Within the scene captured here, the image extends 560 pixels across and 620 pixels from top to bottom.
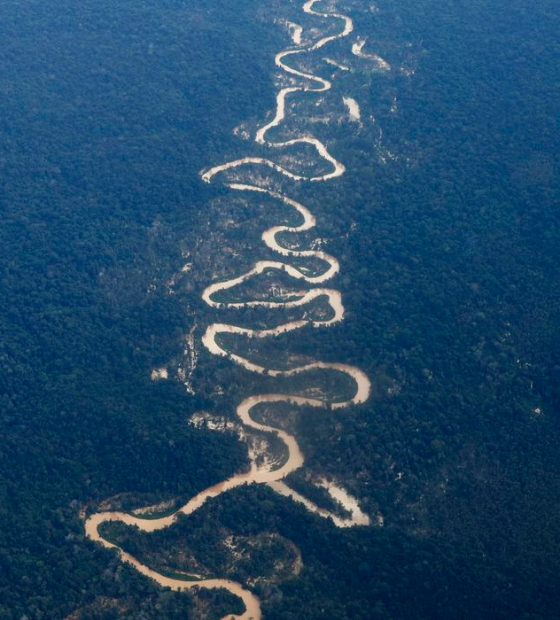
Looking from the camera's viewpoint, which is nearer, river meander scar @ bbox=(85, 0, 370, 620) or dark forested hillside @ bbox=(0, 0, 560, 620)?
dark forested hillside @ bbox=(0, 0, 560, 620)

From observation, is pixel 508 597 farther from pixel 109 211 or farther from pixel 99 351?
pixel 109 211

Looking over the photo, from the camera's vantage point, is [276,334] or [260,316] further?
[260,316]

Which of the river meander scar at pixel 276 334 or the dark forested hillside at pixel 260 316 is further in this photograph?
the river meander scar at pixel 276 334

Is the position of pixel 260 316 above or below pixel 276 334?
above
